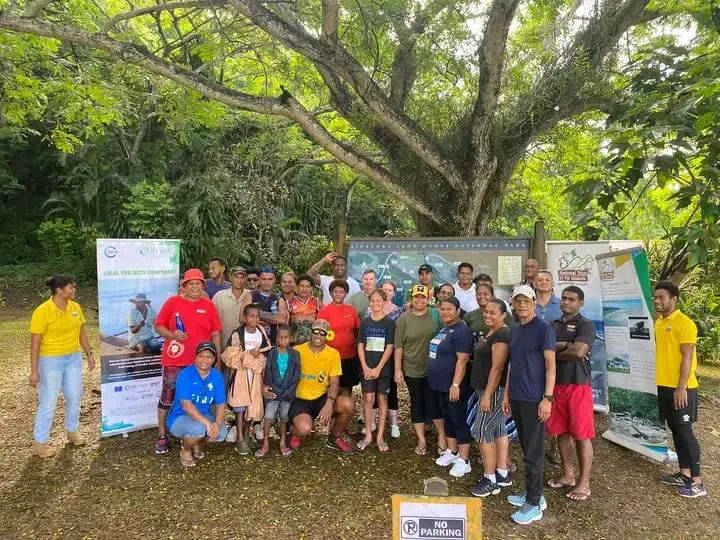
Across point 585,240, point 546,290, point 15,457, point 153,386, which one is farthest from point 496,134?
point 15,457

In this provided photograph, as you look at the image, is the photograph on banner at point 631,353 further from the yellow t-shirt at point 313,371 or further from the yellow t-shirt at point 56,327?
the yellow t-shirt at point 56,327

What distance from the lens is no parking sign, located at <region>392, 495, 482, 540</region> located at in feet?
6.89

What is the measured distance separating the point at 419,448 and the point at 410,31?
5.44 m

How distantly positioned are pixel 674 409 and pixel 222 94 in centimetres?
570

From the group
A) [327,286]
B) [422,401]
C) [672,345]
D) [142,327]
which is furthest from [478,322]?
[142,327]

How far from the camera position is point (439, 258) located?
6332mm

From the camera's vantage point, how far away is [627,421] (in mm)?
5020

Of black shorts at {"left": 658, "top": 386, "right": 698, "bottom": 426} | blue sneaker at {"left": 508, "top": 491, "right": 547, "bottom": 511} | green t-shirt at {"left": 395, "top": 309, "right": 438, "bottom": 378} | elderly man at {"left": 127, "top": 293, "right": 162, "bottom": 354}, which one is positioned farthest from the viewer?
elderly man at {"left": 127, "top": 293, "right": 162, "bottom": 354}

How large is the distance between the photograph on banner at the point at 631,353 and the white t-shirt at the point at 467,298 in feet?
4.41

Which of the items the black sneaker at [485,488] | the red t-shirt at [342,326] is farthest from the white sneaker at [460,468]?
the red t-shirt at [342,326]

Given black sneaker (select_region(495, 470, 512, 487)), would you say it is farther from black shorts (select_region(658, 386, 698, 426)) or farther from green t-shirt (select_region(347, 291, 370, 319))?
green t-shirt (select_region(347, 291, 370, 319))

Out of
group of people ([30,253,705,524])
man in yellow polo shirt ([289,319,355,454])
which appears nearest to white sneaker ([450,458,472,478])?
group of people ([30,253,705,524])

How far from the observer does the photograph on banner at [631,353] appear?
4727mm

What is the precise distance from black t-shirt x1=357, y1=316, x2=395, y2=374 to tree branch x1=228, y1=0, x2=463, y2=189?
2522 millimetres
